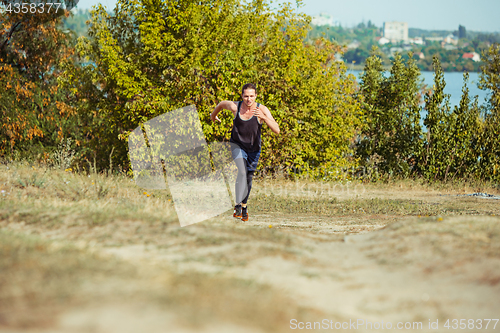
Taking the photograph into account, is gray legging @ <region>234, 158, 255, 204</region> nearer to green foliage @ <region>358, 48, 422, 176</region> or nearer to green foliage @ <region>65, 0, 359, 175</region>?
green foliage @ <region>65, 0, 359, 175</region>

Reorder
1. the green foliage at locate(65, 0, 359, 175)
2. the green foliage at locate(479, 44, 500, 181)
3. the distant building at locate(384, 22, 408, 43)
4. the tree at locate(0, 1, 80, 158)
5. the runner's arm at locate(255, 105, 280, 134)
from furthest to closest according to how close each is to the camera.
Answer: the distant building at locate(384, 22, 408, 43) < the tree at locate(0, 1, 80, 158) < the green foliage at locate(479, 44, 500, 181) < the green foliage at locate(65, 0, 359, 175) < the runner's arm at locate(255, 105, 280, 134)

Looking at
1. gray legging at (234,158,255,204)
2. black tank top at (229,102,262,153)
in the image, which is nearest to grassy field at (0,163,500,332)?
gray legging at (234,158,255,204)

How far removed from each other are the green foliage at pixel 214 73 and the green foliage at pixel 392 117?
178cm

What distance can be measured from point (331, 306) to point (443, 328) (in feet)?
2.49

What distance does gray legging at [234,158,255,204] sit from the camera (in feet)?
23.4

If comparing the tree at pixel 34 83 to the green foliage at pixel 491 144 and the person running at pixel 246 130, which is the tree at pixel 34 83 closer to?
the person running at pixel 246 130

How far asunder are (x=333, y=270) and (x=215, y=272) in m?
1.09

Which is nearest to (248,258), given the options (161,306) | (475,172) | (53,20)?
(161,306)

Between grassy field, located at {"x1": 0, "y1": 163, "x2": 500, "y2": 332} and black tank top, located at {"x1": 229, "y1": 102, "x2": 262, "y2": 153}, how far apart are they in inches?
62.8

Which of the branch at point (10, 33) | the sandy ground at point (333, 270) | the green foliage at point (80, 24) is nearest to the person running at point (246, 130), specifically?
the sandy ground at point (333, 270)

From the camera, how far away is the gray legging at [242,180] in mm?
7121

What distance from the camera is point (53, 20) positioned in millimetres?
19547

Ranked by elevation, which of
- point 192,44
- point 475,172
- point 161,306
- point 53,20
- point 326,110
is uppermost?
point 53,20

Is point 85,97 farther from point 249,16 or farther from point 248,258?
point 248,258
